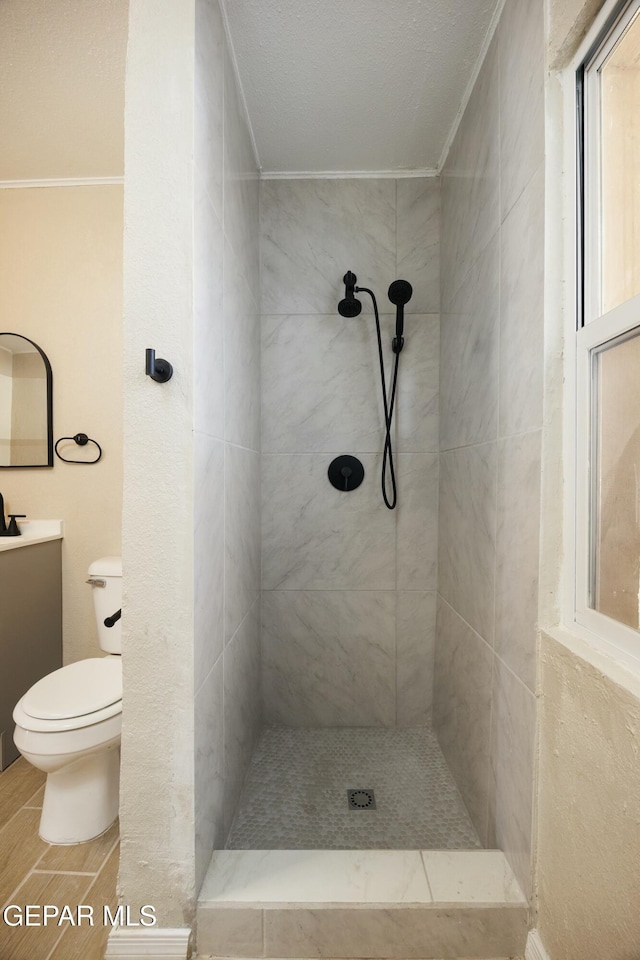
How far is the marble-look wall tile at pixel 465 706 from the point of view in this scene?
53.4 inches

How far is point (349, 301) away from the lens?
1841 millimetres

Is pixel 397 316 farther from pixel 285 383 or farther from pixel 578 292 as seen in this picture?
pixel 578 292

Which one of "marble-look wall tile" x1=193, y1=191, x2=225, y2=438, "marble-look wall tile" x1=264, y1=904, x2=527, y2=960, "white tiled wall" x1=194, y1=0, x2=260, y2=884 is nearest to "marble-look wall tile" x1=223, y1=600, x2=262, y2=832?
"white tiled wall" x1=194, y1=0, x2=260, y2=884

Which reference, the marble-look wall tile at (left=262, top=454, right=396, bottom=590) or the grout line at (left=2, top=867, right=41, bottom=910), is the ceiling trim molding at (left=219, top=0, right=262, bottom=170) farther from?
the grout line at (left=2, top=867, right=41, bottom=910)

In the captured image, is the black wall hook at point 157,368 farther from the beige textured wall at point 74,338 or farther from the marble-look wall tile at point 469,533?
the beige textured wall at point 74,338

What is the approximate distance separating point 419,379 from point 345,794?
1.55 metres

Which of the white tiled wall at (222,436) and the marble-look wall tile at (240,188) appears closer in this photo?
the white tiled wall at (222,436)

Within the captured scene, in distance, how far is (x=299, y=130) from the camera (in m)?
1.72

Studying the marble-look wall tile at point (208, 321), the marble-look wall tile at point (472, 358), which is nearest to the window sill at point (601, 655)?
the marble-look wall tile at point (472, 358)

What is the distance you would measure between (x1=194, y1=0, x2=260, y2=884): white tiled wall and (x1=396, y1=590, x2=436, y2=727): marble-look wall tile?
61cm

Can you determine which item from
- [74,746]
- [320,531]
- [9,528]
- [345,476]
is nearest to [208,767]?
[74,746]

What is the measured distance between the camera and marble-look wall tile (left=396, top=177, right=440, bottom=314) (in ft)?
6.37

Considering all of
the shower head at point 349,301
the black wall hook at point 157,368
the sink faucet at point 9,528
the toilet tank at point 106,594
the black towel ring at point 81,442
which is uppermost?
the shower head at point 349,301

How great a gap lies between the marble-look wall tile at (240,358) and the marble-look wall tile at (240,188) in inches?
2.7
